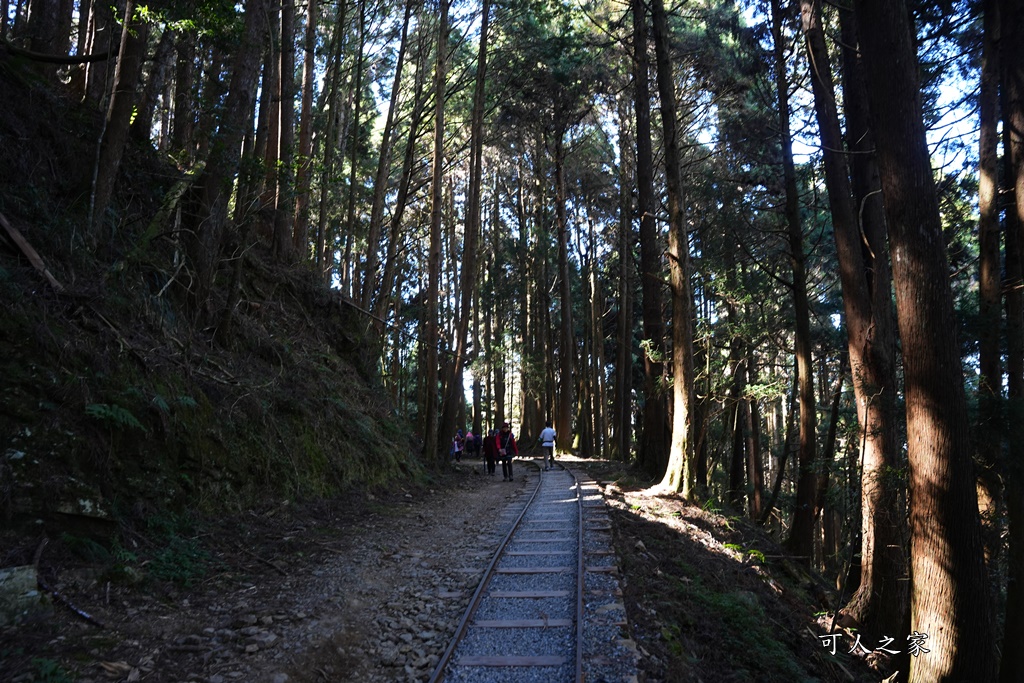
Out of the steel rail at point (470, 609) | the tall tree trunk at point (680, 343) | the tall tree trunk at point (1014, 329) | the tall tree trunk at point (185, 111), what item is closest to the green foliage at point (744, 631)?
the steel rail at point (470, 609)

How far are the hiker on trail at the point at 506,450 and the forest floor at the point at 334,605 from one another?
7877mm

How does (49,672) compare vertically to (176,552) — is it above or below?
below

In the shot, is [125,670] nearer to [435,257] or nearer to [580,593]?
[580,593]

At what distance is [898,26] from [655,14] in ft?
27.4

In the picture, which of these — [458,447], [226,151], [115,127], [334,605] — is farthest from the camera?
[458,447]

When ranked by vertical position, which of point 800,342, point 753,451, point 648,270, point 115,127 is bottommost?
point 753,451

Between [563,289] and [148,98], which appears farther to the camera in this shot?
[563,289]

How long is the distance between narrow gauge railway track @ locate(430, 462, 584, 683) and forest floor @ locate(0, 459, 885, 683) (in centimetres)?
24

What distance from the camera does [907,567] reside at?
30.6ft

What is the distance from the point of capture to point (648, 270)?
1752 cm

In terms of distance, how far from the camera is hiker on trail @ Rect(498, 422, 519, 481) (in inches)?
738

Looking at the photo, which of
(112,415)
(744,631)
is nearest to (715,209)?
(744,631)

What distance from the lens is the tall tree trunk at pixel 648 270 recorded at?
648 inches

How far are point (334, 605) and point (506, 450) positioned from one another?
12652 mm
